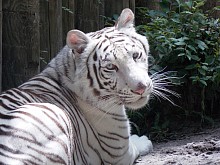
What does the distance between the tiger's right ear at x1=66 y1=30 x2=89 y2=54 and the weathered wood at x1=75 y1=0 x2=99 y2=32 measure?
200 cm

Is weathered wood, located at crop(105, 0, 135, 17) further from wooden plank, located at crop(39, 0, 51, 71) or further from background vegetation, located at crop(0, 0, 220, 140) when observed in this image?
wooden plank, located at crop(39, 0, 51, 71)

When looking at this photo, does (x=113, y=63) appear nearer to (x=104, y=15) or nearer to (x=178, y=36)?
(x=178, y=36)

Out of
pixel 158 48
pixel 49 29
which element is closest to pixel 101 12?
pixel 158 48

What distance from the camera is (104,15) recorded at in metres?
6.68

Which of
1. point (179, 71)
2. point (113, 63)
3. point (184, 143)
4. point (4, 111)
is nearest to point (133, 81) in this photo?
point (113, 63)

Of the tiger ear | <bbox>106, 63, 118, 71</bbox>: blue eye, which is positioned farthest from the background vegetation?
<bbox>106, 63, 118, 71</bbox>: blue eye

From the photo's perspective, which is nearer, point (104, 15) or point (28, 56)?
point (28, 56)

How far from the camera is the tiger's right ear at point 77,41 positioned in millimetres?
4238

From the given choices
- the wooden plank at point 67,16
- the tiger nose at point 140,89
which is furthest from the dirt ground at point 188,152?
the wooden plank at point 67,16

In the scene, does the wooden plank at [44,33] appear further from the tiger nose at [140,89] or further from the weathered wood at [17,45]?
the tiger nose at [140,89]

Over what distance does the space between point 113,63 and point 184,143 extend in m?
1.45

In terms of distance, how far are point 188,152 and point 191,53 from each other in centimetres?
147

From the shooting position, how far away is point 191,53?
19.5 feet

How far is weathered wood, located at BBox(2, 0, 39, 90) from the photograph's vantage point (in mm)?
5074
